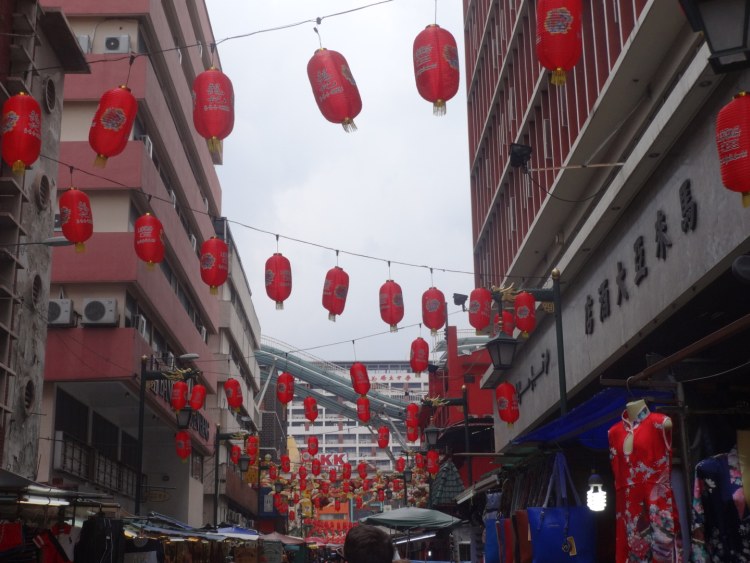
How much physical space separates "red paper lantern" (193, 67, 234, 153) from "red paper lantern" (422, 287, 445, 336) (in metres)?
9.33

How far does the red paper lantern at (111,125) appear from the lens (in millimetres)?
12992

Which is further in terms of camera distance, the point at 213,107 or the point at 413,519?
the point at 413,519

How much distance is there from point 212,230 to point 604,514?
35.4 metres

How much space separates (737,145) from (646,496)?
354 cm

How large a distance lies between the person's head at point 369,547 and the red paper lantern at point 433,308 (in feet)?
53.6

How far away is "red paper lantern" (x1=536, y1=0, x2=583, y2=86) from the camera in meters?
10.7

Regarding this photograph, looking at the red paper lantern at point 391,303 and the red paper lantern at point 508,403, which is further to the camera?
the red paper lantern at point 508,403

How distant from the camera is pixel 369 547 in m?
4.74

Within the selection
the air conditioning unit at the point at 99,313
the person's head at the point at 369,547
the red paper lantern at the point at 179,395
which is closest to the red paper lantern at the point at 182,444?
the red paper lantern at the point at 179,395

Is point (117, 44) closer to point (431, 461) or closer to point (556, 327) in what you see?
point (556, 327)

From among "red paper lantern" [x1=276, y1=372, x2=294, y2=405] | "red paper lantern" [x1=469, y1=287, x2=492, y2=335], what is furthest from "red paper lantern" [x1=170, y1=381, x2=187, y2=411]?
"red paper lantern" [x1=469, y1=287, x2=492, y2=335]

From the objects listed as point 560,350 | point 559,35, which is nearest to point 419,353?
point 560,350

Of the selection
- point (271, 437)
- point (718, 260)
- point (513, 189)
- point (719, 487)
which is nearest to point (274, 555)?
point (513, 189)

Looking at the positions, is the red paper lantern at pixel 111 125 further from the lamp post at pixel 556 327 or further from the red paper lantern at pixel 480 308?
the red paper lantern at pixel 480 308
